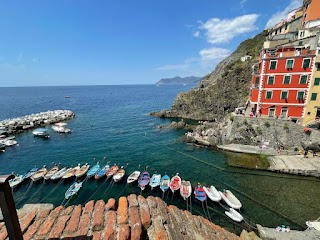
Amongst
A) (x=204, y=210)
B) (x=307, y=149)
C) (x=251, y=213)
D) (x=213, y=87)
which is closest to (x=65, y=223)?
(x=204, y=210)

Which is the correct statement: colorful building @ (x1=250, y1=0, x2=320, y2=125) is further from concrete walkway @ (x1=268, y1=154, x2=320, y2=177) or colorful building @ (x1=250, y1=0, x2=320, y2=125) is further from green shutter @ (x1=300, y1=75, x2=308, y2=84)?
concrete walkway @ (x1=268, y1=154, x2=320, y2=177)

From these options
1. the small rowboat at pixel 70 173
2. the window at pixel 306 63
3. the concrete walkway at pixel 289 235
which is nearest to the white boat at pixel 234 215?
the concrete walkway at pixel 289 235

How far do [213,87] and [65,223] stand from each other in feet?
238

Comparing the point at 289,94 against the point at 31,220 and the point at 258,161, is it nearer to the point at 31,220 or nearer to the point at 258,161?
the point at 258,161

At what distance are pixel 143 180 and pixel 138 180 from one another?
0.92 metres

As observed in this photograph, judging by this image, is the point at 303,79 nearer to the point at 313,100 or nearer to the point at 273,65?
the point at 313,100

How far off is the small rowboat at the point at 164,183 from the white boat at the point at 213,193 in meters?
5.23

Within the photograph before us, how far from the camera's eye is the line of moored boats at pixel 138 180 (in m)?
23.1

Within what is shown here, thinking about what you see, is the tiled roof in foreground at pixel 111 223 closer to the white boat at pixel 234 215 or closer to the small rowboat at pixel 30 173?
the white boat at pixel 234 215

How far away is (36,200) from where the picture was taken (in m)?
24.5

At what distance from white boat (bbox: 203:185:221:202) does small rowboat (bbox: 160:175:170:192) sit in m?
5.23

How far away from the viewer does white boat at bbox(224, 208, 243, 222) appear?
19969 mm

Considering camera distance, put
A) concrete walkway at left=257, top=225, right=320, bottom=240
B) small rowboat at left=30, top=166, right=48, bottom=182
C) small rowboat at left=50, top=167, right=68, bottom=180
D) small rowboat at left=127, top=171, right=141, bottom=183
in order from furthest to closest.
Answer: small rowboat at left=50, top=167, right=68, bottom=180
small rowboat at left=30, top=166, right=48, bottom=182
small rowboat at left=127, top=171, right=141, bottom=183
concrete walkway at left=257, top=225, right=320, bottom=240

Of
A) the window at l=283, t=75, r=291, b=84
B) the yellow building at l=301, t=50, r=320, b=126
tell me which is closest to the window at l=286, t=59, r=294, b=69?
the window at l=283, t=75, r=291, b=84
